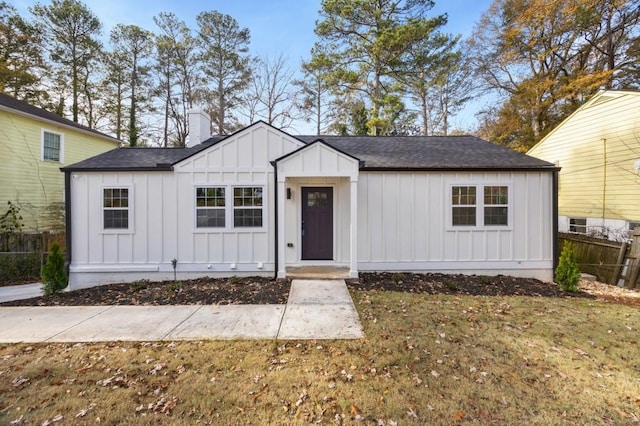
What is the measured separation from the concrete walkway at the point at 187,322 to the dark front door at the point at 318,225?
7.09 ft

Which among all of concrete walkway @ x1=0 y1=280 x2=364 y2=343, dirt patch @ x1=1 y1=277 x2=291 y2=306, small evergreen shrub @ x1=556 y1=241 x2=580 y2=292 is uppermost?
small evergreen shrub @ x1=556 y1=241 x2=580 y2=292

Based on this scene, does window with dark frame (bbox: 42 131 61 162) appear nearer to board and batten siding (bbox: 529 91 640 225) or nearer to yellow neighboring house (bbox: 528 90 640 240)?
yellow neighboring house (bbox: 528 90 640 240)

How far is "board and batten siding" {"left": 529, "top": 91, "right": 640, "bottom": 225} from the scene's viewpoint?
1016 cm

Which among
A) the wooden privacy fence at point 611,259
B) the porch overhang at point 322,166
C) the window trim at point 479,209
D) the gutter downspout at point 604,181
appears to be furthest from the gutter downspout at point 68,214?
the gutter downspout at point 604,181

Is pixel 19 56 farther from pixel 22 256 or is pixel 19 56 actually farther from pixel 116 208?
pixel 116 208

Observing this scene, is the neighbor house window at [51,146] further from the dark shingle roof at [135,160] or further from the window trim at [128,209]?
the window trim at [128,209]

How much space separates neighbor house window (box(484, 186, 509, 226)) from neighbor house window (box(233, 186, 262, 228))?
5.95m

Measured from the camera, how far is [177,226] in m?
7.74

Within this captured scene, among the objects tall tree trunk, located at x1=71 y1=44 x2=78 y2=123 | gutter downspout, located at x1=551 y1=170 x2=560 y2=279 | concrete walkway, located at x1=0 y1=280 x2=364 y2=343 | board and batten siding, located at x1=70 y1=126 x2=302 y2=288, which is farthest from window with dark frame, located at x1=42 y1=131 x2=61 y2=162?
gutter downspout, located at x1=551 y1=170 x2=560 y2=279

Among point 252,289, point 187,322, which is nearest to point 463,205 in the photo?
point 252,289

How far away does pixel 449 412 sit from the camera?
2.87 meters

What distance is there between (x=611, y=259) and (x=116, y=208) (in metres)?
13.5

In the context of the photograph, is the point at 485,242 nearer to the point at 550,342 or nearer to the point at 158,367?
the point at 550,342

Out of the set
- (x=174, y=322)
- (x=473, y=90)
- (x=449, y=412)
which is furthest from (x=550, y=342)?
(x=473, y=90)
